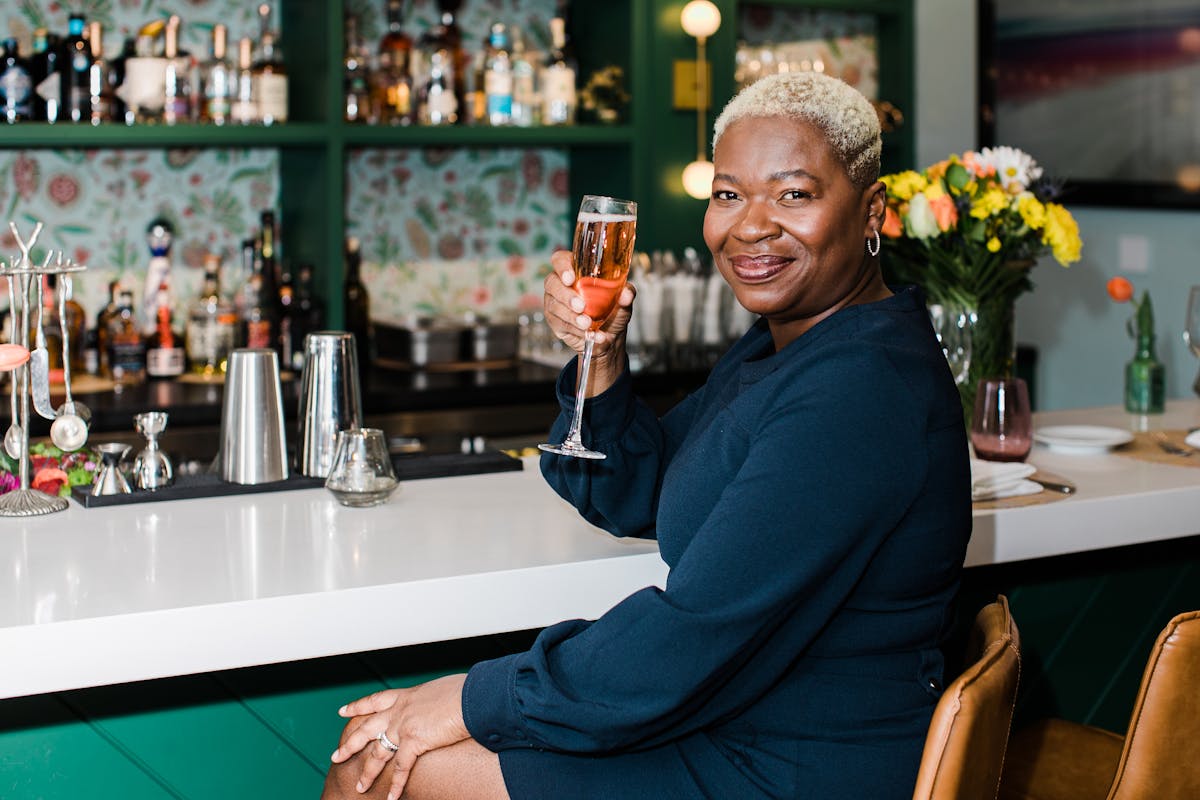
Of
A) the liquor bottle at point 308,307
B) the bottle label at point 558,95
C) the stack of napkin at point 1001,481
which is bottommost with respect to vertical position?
the stack of napkin at point 1001,481

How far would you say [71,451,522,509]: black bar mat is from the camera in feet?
6.24

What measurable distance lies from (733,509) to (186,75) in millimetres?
2523

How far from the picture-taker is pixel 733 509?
1.32m

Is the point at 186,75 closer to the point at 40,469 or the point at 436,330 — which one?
the point at 436,330

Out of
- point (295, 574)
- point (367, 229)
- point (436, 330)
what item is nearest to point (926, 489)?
point (295, 574)

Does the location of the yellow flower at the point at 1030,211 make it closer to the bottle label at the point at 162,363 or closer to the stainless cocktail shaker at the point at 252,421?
the stainless cocktail shaker at the point at 252,421

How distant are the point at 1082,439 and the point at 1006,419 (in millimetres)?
261

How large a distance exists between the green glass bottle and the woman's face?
143 cm

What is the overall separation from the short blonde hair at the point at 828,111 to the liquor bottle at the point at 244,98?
2227 mm

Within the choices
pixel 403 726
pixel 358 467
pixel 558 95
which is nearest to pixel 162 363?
pixel 558 95

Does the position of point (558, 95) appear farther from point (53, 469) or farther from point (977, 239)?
point (53, 469)

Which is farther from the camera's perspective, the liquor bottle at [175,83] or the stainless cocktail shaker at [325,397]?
the liquor bottle at [175,83]

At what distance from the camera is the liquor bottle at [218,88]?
346cm

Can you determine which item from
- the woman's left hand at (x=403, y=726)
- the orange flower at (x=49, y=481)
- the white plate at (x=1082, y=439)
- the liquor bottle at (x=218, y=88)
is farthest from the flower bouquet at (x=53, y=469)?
the liquor bottle at (x=218, y=88)
